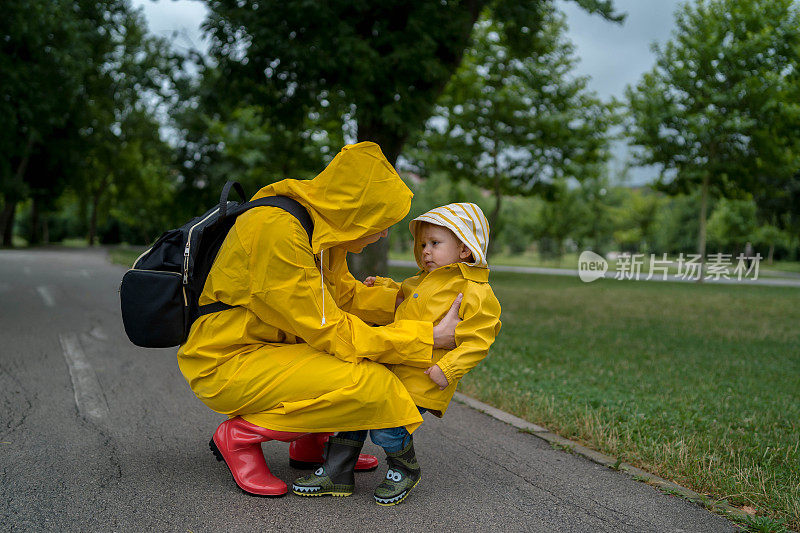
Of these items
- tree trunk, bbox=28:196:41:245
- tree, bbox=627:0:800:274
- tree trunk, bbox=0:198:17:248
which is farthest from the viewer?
tree trunk, bbox=28:196:41:245

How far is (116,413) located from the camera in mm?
4688

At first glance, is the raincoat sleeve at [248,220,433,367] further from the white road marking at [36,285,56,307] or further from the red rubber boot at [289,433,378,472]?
the white road marking at [36,285,56,307]

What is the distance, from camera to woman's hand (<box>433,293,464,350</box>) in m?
3.13

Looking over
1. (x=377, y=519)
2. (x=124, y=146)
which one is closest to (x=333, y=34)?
(x=377, y=519)

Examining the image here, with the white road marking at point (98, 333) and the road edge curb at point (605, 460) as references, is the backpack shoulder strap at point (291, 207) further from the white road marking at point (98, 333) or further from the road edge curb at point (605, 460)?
the white road marking at point (98, 333)

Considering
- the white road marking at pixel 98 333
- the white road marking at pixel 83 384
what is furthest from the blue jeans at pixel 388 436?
the white road marking at pixel 98 333

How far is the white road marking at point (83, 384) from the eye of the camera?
4.71 m

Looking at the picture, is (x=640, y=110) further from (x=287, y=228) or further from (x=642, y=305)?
(x=287, y=228)

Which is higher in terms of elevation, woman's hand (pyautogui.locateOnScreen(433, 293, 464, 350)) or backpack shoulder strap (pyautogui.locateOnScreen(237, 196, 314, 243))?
backpack shoulder strap (pyautogui.locateOnScreen(237, 196, 314, 243))

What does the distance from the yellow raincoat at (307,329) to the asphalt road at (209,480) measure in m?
0.45

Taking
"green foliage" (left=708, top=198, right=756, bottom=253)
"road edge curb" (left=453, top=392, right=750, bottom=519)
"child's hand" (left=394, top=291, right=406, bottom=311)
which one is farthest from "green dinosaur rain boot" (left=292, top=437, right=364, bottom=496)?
"green foliage" (left=708, top=198, right=756, bottom=253)

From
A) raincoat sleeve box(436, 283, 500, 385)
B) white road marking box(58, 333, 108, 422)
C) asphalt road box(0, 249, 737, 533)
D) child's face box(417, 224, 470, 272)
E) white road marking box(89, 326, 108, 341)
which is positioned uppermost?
child's face box(417, 224, 470, 272)

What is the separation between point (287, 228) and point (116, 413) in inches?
103

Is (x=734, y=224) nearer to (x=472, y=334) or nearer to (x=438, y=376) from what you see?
(x=472, y=334)
